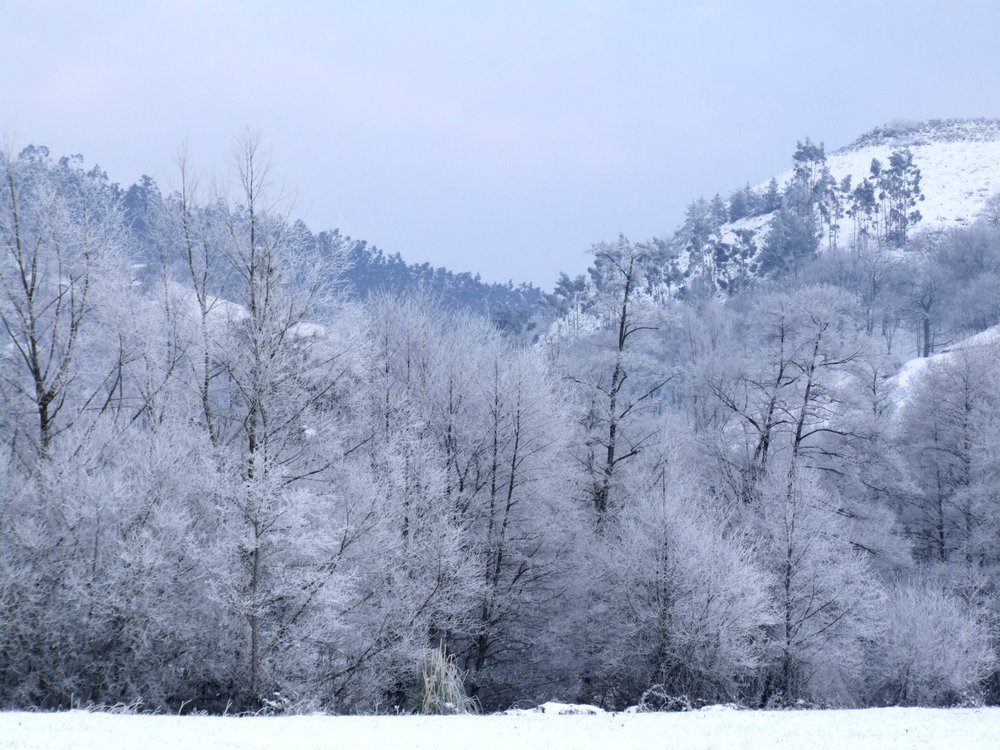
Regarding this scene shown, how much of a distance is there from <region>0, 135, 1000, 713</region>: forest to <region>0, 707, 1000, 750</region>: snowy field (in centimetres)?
472

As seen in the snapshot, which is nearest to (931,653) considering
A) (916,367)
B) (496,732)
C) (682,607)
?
(682,607)

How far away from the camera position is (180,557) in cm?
1839

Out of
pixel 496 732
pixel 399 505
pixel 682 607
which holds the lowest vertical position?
pixel 682 607

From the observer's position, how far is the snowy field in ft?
33.9

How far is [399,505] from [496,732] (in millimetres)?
12675

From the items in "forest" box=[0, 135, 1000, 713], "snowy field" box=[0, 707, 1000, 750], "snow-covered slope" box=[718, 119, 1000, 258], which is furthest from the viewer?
"snow-covered slope" box=[718, 119, 1000, 258]

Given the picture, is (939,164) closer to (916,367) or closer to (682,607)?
(916,367)

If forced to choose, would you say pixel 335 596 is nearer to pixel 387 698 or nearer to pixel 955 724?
pixel 387 698

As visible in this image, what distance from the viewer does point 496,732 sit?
12.0 meters

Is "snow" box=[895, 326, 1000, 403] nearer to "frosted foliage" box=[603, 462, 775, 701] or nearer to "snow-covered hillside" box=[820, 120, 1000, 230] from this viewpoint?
"frosted foliage" box=[603, 462, 775, 701]

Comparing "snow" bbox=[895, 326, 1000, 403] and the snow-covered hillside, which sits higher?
the snow-covered hillside

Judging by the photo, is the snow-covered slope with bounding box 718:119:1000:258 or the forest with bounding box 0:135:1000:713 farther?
the snow-covered slope with bounding box 718:119:1000:258

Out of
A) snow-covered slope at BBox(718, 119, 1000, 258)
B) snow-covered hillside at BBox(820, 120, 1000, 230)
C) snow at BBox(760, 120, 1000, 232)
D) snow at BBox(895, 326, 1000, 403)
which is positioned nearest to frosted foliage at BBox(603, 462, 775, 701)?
snow at BBox(895, 326, 1000, 403)

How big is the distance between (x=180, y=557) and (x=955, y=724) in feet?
51.0
